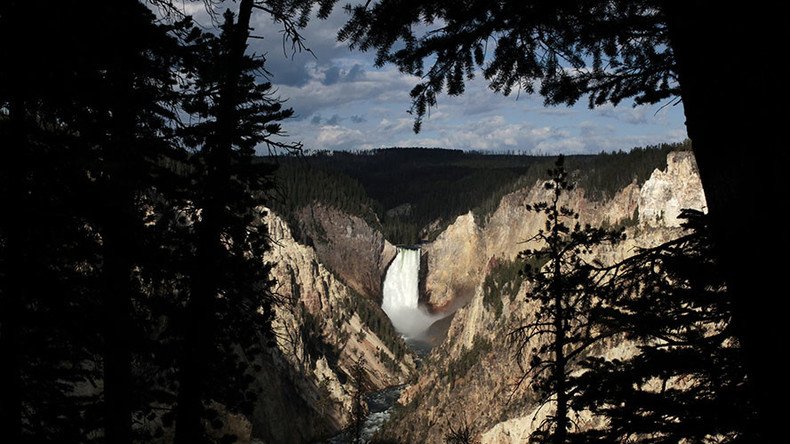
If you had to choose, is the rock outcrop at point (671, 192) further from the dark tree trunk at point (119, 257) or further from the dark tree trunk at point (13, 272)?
the dark tree trunk at point (13, 272)

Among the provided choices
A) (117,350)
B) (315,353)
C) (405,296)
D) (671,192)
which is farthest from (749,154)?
(405,296)

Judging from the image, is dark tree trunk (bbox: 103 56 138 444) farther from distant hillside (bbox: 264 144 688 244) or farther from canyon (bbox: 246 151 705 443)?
distant hillside (bbox: 264 144 688 244)

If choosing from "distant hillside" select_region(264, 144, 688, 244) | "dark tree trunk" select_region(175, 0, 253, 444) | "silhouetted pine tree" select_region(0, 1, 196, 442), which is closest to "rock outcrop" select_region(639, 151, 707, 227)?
"distant hillside" select_region(264, 144, 688, 244)

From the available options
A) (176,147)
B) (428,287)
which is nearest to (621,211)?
(428,287)

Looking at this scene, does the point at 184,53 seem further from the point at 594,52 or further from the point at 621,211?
the point at 621,211

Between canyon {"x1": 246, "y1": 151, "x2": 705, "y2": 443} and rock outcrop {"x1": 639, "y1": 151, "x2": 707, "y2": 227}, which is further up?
rock outcrop {"x1": 639, "y1": 151, "x2": 707, "y2": 227}

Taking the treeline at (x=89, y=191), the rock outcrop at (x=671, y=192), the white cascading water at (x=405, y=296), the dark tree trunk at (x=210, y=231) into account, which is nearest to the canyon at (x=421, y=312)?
the rock outcrop at (x=671, y=192)
